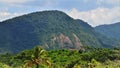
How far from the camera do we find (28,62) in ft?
470

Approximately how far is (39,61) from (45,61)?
3389 millimetres

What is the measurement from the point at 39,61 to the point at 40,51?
376 cm

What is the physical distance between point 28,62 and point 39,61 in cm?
410

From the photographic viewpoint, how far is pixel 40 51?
144m

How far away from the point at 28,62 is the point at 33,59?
226cm

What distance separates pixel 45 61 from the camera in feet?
479

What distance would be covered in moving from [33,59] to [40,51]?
3.97 meters

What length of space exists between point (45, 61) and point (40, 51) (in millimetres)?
4722

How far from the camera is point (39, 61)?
14350cm

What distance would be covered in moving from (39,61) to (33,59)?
2.43 metres
